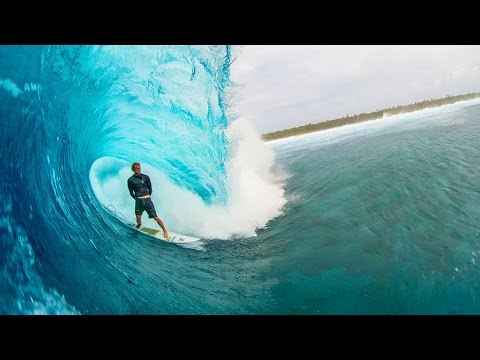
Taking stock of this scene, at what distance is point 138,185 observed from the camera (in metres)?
6.84

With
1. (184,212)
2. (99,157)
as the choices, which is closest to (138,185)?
(184,212)

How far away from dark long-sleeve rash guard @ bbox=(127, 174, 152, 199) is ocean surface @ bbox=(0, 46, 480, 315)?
48.3 inches

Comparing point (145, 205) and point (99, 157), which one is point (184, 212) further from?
point (99, 157)

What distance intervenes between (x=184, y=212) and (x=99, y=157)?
310 centimetres

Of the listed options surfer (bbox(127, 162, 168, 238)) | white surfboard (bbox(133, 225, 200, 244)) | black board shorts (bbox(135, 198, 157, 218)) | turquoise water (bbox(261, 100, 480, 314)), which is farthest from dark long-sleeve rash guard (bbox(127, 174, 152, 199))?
turquoise water (bbox(261, 100, 480, 314))

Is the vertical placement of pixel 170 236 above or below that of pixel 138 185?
below

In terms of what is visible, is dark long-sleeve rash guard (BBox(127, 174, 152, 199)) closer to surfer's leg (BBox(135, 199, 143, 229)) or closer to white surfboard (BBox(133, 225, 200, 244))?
surfer's leg (BBox(135, 199, 143, 229))

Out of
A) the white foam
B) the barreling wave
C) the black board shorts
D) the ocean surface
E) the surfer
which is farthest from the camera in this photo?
the white foam

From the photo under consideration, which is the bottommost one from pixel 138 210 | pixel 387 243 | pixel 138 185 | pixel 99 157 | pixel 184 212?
pixel 387 243

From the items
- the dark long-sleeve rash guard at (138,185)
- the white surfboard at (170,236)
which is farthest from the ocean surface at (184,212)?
the dark long-sleeve rash guard at (138,185)

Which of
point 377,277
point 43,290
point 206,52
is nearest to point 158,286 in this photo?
point 43,290

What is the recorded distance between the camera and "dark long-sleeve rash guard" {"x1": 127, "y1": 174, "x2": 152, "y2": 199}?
6770mm

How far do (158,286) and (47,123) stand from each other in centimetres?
426
